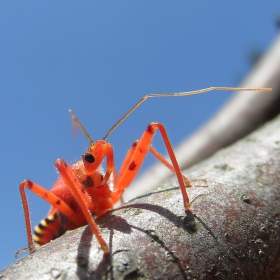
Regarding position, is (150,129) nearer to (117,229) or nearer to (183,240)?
(117,229)

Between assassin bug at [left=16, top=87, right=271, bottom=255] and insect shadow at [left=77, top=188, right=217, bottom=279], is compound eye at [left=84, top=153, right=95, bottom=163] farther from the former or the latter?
insect shadow at [left=77, top=188, right=217, bottom=279]

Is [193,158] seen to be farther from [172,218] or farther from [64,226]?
[172,218]

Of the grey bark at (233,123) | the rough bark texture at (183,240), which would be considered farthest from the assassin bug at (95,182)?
the grey bark at (233,123)

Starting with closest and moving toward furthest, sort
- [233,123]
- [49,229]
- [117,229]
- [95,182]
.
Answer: [117,229]
[95,182]
[49,229]
[233,123]

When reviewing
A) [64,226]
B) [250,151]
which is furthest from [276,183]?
[64,226]

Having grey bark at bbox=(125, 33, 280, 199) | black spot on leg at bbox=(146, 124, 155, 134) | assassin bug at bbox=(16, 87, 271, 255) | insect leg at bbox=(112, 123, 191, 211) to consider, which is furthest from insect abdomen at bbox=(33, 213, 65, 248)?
grey bark at bbox=(125, 33, 280, 199)

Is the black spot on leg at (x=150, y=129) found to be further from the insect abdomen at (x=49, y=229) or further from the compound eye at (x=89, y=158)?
the insect abdomen at (x=49, y=229)

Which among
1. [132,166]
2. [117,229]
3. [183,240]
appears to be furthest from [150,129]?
[183,240]

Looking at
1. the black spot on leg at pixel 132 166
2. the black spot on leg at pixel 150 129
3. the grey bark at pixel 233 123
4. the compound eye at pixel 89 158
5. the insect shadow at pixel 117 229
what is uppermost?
the compound eye at pixel 89 158

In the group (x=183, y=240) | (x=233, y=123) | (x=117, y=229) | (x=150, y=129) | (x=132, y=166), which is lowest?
(x=233, y=123)
